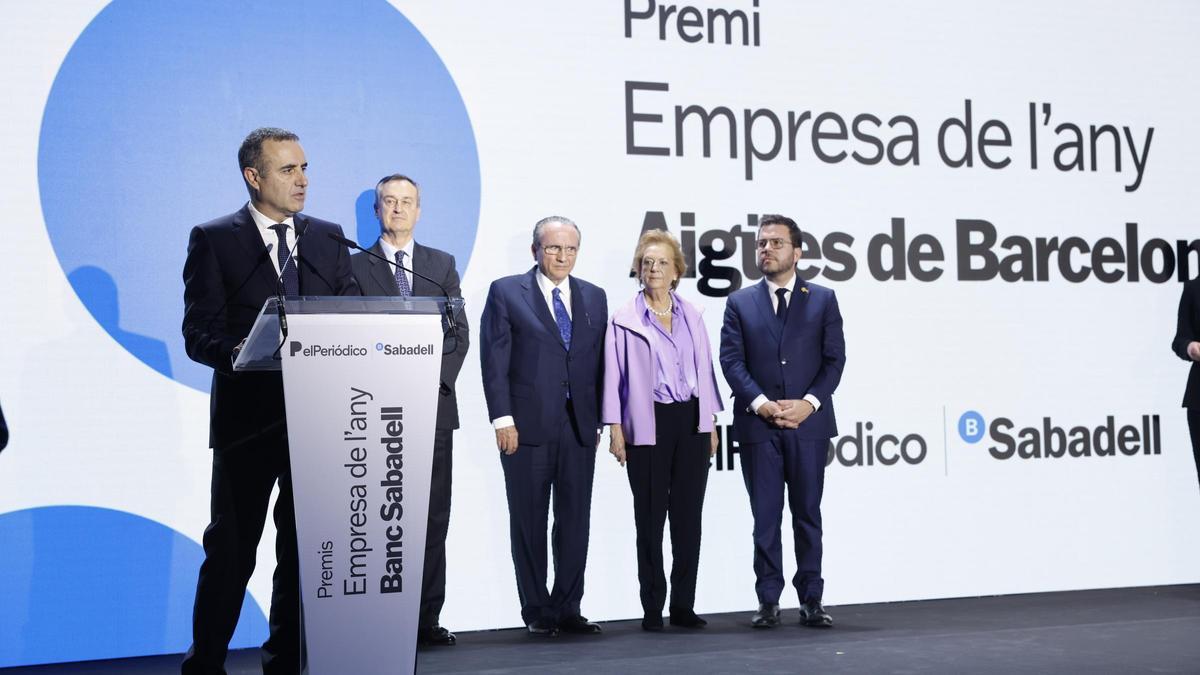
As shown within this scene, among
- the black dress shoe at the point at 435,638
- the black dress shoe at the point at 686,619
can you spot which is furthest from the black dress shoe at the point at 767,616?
the black dress shoe at the point at 435,638

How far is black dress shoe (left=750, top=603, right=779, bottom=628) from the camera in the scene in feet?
16.6

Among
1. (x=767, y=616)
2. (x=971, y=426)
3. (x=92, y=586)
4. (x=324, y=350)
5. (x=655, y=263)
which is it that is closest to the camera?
(x=324, y=350)

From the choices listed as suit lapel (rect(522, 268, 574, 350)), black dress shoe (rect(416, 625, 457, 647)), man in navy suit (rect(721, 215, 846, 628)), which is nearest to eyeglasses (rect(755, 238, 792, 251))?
man in navy suit (rect(721, 215, 846, 628))

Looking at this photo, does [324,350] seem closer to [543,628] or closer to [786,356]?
[543,628]

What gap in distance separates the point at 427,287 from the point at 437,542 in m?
1.00

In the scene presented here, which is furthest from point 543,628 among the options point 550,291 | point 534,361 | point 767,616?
point 550,291

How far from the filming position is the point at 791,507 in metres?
5.13

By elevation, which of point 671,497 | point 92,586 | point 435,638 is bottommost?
point 435,638

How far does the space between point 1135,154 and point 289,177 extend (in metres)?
4.68

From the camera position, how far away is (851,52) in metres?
6.02

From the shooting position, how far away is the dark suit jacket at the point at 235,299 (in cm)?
331

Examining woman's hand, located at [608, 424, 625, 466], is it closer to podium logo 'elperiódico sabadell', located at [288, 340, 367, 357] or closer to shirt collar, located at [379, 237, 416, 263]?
shirt collar, located at [379, 237, 416, 263]

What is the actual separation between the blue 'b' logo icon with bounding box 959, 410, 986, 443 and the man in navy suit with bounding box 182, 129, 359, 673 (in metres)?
3.69

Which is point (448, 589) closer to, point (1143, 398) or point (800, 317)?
point (800, 317)
